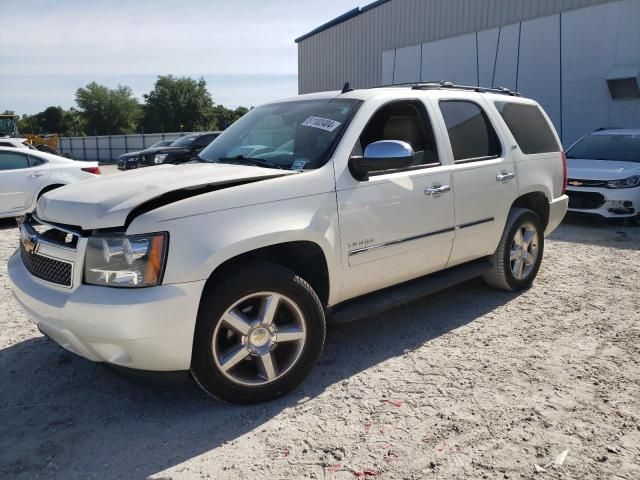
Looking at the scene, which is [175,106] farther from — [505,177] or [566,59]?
[505,177]

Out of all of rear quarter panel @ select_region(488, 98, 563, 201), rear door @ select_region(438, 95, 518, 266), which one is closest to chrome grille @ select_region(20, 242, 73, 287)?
rear door @ select_region(438, 95, 518, 266)

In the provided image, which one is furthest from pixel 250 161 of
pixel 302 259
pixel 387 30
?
pixel 387 30

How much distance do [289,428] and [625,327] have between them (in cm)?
293

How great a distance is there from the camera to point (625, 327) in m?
4.09

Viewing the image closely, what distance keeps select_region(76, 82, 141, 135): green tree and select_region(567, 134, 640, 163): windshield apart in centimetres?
7509

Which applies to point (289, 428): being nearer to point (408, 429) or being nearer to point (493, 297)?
point (408, 429)

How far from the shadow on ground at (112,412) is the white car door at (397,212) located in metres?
0.55

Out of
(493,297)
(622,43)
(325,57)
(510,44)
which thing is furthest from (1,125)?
(493,297)

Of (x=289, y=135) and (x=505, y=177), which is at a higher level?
(x=289, y=135)

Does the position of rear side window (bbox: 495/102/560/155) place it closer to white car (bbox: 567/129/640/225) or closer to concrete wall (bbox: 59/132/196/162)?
white car (bbox: 567/129/640/225)

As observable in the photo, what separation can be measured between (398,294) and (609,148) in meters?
7.74

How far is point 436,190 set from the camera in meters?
3.75

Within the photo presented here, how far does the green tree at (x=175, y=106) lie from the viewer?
7100cm

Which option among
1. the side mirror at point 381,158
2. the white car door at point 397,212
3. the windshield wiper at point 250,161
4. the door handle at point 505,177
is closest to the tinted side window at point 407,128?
the white car door at point 397,212
